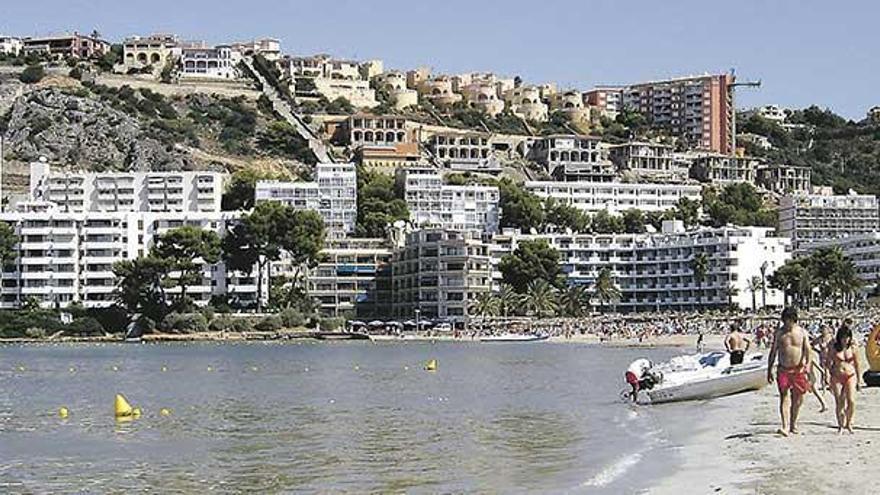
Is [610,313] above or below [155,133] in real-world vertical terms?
below

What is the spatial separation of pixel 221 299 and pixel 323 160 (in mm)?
49708

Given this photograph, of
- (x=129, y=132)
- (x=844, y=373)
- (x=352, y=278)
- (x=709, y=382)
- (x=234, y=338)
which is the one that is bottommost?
(x=234, y=338)

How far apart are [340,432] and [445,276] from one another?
99679mm

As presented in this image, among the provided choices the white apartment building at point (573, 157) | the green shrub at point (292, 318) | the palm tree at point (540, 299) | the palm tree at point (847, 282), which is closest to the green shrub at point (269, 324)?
the green shrub at point (292, 318)

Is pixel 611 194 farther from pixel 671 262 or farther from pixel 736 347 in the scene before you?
pixel 736 347

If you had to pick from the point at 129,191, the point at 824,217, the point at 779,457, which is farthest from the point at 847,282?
the point at 779,457

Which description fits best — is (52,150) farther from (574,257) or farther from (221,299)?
(574,257)

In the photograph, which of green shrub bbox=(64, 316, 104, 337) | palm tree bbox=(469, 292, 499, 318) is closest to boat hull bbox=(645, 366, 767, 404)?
palm tree bbox=(469, 292, 499, 318)

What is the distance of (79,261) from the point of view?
12912cm

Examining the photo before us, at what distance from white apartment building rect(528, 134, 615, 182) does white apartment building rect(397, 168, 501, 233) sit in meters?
26.2

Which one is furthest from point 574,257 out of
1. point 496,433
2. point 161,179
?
point 496,433

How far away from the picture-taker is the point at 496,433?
A: 101ft

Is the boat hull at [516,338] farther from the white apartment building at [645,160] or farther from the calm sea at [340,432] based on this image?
the white apartment building at [645,160]

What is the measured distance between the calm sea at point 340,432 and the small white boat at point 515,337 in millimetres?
47499
